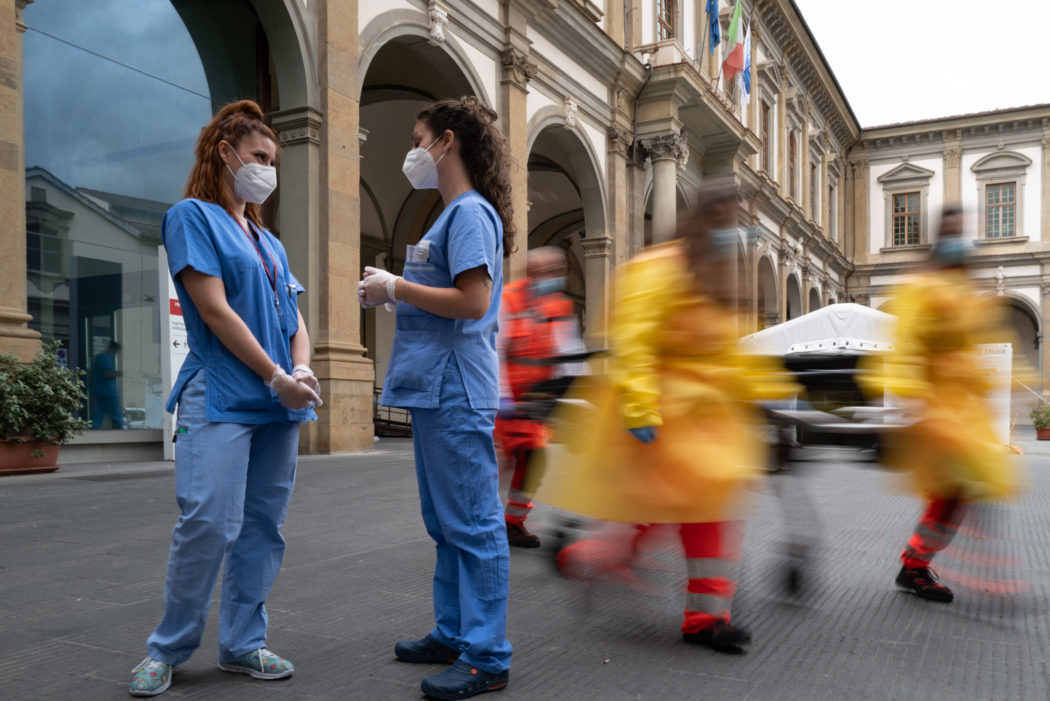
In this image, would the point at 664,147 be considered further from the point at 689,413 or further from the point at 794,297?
the point at 689,413

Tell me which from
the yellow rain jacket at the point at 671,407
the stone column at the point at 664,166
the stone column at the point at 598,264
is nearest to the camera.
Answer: the yellow rain jacket at the point at 671,407

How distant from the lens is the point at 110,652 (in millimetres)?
2951

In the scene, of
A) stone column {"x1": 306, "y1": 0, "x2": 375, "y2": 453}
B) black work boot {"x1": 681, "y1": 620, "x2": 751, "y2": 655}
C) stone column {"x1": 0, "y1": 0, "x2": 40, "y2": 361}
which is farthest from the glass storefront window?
black work boot {"x1": 681, "y1": 620, "x2": 751, "y2": 655}

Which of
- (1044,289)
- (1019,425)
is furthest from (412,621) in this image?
(1044,289)

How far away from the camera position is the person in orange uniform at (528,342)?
499 cm

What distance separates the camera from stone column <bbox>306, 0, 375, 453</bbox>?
35.6 ft

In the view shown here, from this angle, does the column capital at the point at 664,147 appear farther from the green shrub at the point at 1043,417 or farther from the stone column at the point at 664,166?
the green shrub at the point at 1043,417

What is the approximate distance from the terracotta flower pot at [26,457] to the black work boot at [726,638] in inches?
278

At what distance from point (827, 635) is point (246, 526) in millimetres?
2094

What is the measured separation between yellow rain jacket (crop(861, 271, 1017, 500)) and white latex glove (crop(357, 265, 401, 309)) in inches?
85.7

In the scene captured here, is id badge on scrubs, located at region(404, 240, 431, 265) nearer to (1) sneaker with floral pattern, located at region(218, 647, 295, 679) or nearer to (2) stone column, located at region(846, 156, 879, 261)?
(1) sneaker with floral pattern, located at region(218, 647, 295, 679)

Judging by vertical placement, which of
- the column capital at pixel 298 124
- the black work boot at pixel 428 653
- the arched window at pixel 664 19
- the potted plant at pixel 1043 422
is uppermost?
the arched window at pixel 664 19

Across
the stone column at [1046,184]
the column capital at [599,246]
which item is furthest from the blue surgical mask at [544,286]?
the stone column at [1046,184]

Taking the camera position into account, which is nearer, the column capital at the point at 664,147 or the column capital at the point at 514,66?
the column capital at the point at 514,66
